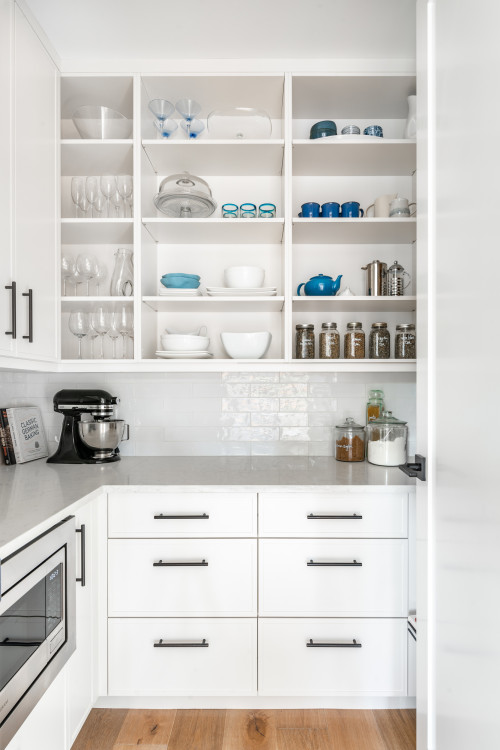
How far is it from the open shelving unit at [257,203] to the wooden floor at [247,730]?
1.33 m

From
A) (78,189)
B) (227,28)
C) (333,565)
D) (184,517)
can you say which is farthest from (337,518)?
(227,28)

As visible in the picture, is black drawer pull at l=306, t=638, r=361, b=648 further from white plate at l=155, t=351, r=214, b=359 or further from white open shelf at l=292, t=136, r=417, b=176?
white open shelf at l=292, t=136, r=417, b=176

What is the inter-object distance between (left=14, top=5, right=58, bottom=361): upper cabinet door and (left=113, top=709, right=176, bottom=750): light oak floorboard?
1.40 metres

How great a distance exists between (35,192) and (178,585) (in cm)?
157

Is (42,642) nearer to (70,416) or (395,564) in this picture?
(70,416)

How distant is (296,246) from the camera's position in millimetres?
2289

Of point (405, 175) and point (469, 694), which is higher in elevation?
point (405, 175)

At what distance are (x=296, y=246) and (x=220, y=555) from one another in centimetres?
148

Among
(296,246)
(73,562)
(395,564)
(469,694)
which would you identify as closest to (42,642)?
(73,562)

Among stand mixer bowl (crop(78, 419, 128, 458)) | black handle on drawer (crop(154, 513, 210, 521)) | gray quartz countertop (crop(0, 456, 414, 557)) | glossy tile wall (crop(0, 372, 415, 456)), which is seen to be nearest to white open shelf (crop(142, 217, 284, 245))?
glossy tile wall (crop(0, 372, 415, 456))

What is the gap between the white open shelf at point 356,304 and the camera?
77.5 inches

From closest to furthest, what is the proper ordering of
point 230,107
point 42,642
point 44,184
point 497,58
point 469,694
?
point 497,58 → point 469,694 → point 42,642 → point 44,184 → point 230,107

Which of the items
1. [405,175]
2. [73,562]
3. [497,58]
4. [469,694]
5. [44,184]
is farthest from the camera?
[405,175]

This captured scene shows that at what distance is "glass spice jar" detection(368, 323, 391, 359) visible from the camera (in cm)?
206
